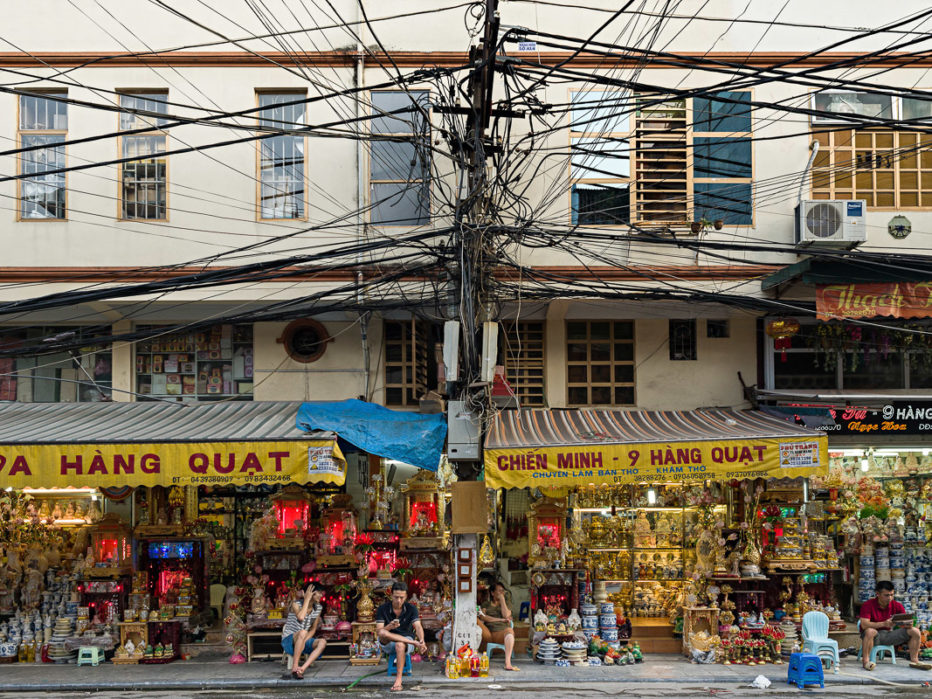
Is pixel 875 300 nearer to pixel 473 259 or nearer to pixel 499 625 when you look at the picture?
pixel 473 259

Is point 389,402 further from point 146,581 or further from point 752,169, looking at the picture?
point 752,169

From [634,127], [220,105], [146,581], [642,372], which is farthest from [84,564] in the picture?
[634,127]

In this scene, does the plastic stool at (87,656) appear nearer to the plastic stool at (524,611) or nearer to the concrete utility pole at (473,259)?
the concrete utility pole at (473,259)

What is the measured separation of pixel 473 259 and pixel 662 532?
6345mm

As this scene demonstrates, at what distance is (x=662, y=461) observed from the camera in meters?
11.9

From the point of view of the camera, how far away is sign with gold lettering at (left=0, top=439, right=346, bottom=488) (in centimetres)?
1175

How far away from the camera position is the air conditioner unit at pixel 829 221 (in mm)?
13438

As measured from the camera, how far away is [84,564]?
13.7 meters

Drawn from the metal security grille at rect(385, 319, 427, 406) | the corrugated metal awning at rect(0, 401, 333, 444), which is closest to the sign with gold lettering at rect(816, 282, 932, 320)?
the metal security grille at rect(385, 319, 427, 406)

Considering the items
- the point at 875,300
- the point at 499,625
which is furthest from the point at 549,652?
the point at 875,300

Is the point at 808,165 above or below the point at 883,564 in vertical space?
above

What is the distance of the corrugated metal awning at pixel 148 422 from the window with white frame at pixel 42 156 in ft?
11.2

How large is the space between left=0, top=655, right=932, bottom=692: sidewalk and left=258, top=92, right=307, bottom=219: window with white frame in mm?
7408

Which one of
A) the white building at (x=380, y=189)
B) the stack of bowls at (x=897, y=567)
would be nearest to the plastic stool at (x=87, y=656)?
the white building at (x=380, y=189)
